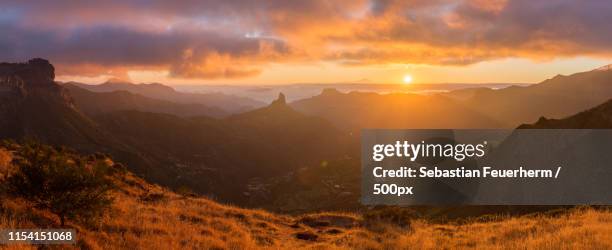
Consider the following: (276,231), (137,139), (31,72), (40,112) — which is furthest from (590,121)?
(31,72)

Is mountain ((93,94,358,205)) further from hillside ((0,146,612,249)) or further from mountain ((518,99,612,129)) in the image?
hillside ((0,146,612,249))

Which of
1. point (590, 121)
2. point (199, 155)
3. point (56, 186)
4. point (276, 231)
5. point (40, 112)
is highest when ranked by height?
point (40, 112)

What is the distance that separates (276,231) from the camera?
18.7m

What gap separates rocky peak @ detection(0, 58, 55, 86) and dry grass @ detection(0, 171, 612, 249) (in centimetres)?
18855

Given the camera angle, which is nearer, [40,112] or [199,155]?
[40,112]

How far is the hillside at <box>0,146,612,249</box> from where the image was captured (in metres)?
11.6

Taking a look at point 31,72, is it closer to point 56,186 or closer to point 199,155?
point 199,155

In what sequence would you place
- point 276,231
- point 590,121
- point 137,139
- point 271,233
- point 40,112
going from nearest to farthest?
point 271,233, point 276,231, point 590,121, point 40,112, point 137,139

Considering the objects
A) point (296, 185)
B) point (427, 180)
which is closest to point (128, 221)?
point (427, 180)

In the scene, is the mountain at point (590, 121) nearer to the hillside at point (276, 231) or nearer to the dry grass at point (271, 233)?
the hillside at point (276, 231)

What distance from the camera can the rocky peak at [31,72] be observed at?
6938 inches

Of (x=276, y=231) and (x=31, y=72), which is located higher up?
(x=31, y=72)

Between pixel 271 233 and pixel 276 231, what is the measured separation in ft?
2.18

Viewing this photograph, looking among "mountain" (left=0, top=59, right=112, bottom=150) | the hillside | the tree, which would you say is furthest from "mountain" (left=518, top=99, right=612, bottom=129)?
Answer: "mountain" (left=0, top=59, right=112, bottom=150)
